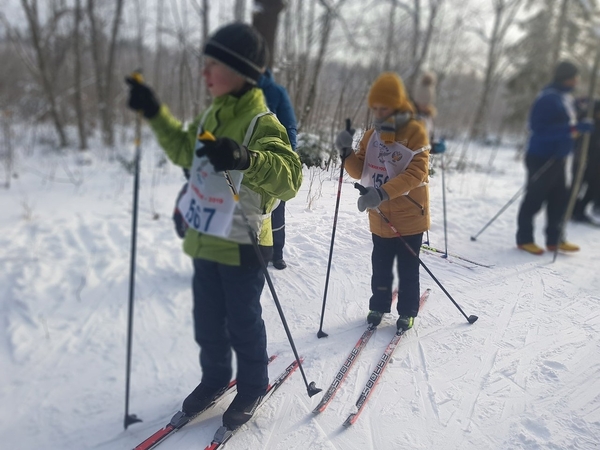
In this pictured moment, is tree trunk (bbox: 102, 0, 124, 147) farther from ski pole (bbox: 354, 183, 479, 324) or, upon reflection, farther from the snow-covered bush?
ski pole (bbox: 354, 183, 479, 324)

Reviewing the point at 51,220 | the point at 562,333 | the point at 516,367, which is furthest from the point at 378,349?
the point at 51,220

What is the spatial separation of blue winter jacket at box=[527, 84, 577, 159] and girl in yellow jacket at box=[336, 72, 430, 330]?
2.90 m

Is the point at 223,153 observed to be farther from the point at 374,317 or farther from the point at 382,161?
the point at 374,317

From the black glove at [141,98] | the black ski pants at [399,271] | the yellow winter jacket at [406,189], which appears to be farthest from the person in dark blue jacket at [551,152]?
the black glove at [141,98]

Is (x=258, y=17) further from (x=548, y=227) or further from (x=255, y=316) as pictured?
Answer: (x=548, y=227)

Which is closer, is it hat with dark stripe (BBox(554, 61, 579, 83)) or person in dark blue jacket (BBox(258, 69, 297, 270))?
person in dark blue jacket (BBox(258, 69, 297, 270))

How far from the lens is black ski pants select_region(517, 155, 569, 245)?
169 inches

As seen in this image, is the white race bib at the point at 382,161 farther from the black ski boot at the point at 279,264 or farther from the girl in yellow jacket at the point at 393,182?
the black ski boot at the point at 279,264

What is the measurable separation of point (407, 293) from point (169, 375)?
2464mm

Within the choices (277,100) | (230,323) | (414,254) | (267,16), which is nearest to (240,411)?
(230,323)

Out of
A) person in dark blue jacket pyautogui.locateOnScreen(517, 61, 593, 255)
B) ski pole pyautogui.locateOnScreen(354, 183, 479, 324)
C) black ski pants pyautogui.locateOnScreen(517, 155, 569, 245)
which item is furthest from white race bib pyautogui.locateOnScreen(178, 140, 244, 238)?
black ski pants pyautogui.locateOnScreen(517, 155, 569, 245)

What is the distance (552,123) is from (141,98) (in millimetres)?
4082

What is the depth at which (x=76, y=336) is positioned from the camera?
413 cm

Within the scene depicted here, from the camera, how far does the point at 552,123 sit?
4.02 meters
